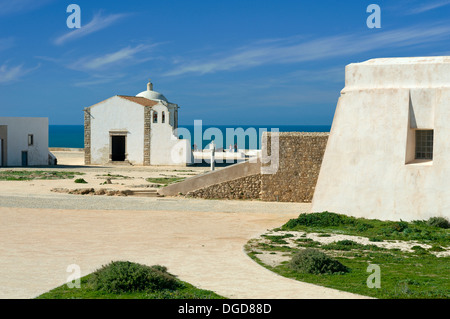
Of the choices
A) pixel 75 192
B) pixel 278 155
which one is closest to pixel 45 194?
pixel 75 192

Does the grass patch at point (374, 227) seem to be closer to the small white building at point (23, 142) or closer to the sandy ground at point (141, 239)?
the sandy ground at point (141, 239)

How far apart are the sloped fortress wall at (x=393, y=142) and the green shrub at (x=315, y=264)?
6025 millimetres

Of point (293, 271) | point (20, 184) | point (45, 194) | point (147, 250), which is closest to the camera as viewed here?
point (293, 271)

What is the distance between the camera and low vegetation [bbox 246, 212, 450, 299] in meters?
9.70

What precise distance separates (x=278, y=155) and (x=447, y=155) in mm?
7471

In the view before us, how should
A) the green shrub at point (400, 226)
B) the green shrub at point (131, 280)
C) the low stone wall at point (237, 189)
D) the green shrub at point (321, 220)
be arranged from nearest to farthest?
1. the green shrub at point (131, 280)
2. the green shrub at point (400, 226)
3. the green shrub at point (321, 220)
4. the low stone wall at point (237, 189)

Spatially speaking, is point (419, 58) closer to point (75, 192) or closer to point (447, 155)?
point (447, 155)

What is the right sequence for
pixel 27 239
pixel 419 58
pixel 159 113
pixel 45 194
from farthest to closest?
pixel 159 113
pixel 45 194
pixel 419 58
pixel 27 239

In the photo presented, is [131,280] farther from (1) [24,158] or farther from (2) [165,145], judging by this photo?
(1) [24,158]

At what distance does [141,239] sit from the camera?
1433 cm

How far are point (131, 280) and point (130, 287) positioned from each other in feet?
0.37

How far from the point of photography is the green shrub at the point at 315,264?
10594mm
